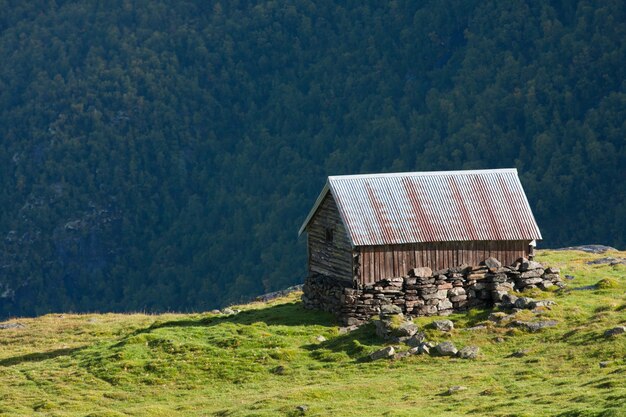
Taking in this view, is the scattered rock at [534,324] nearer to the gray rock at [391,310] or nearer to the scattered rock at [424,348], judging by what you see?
the scattered rock at [424,348]

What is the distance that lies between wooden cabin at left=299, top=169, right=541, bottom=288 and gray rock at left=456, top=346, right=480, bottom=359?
6.39m

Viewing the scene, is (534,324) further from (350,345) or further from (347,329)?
(347,329)

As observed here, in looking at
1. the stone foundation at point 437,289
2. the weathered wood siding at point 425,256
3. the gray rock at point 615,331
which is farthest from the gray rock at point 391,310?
the gray rock at point 615,331

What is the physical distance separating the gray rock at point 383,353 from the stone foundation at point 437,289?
451cm

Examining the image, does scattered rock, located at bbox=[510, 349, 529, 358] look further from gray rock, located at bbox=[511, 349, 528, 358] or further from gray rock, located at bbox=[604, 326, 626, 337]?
gray rock, located at bbox=[604, 326, 626, 337]

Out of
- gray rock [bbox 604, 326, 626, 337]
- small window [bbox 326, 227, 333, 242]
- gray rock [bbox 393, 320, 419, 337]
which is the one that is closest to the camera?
gray rock [bbox 604, 326, 626, 337]

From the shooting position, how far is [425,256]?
154ft

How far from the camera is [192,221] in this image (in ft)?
640

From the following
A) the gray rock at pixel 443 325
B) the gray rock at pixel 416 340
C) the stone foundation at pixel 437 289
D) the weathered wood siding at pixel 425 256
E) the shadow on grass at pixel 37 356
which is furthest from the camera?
the shadow on grass at pixel 37 356

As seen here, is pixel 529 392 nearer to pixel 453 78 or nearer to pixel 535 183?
pixel 535 183

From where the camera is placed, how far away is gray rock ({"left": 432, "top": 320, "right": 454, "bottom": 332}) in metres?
43.4

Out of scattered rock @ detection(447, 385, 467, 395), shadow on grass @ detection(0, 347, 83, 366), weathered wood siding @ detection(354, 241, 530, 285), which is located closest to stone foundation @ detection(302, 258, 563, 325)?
weathered wood siding @ detection(354, 241, 530, 285)

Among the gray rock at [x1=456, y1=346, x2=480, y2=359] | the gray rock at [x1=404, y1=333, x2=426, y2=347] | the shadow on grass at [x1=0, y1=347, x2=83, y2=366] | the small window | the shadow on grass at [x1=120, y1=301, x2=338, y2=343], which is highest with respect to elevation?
the small window

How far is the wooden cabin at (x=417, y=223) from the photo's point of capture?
1828 inches
